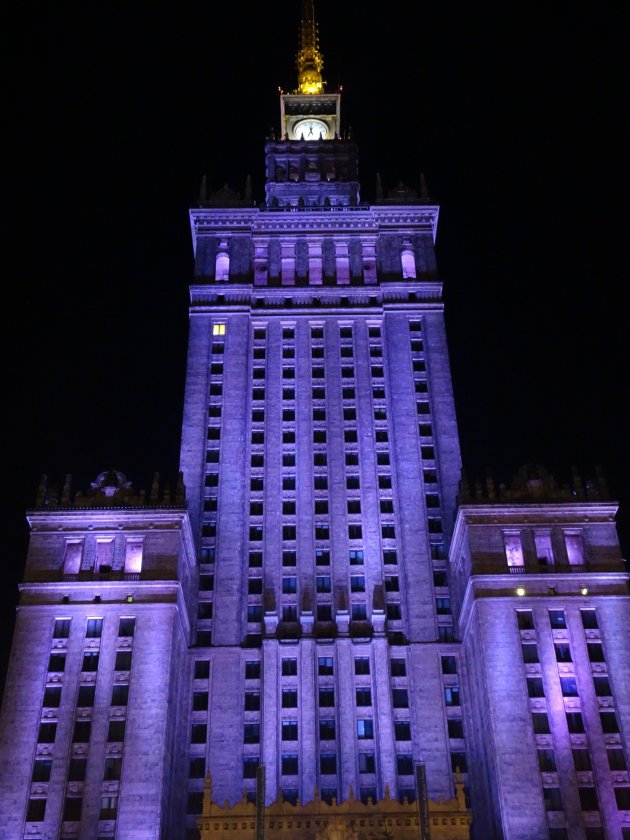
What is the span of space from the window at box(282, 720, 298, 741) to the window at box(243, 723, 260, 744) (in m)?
1.63

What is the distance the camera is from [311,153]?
108812mm

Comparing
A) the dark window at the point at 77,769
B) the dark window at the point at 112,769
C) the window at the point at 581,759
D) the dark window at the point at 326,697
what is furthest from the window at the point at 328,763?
the dark window at the point at 77,769

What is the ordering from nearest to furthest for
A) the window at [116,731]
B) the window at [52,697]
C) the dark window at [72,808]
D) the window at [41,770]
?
the dark window at [72,808] → the window at [41,770] → the window at [116,731] → the window at [52,697]

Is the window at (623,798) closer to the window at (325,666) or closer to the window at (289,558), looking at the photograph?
the window at (325,666)

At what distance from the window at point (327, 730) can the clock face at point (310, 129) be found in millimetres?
70524

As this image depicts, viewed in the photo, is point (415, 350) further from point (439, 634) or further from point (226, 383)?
point (439, 634)

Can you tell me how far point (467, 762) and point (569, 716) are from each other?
27.4ft

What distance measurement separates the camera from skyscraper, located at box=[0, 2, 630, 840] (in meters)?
57.9

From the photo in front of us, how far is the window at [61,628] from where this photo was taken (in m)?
62.7

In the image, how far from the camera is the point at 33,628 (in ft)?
205

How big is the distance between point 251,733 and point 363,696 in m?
7.52

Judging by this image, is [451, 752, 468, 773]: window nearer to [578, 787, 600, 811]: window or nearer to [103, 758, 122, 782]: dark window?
[578, 787, 600, 811]: window

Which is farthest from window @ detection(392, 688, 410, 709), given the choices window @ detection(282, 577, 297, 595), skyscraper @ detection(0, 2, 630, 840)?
window @ detection(282, 577, 297, 595)

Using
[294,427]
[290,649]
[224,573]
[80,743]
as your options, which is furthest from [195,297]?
[80,743]
